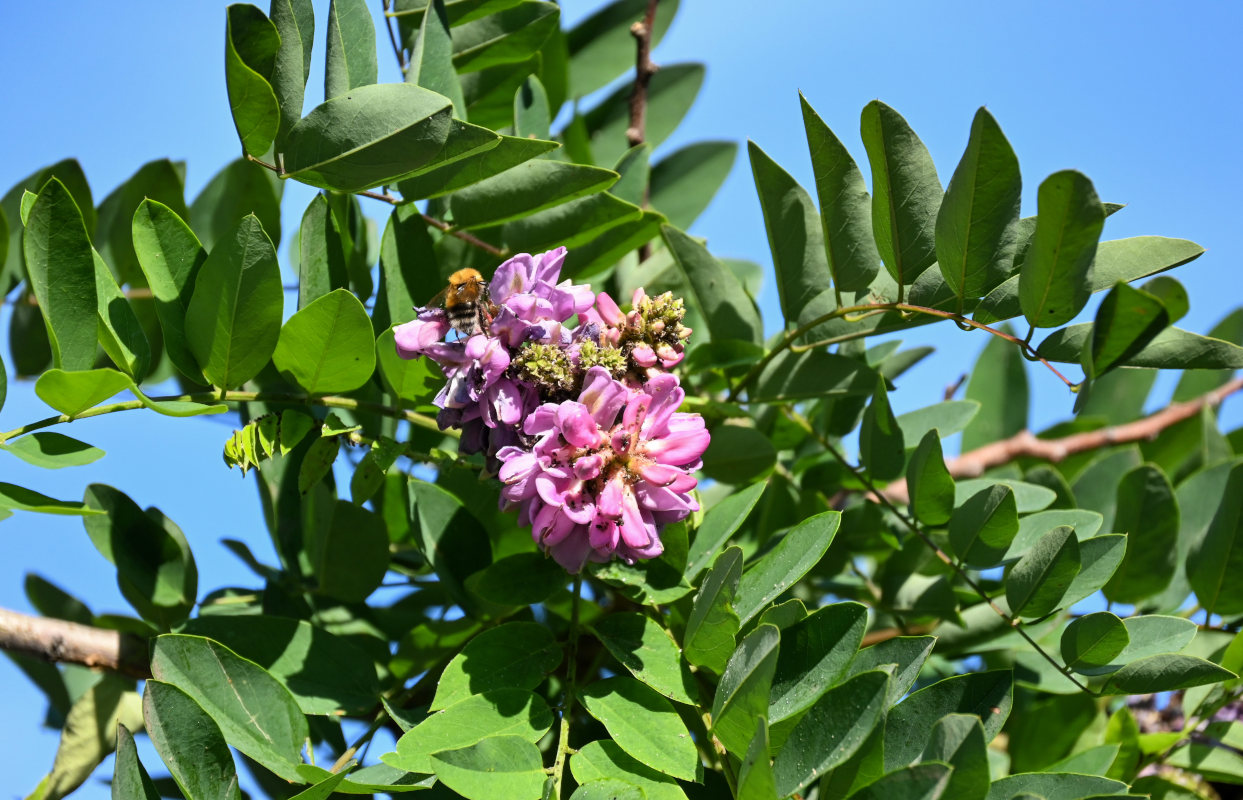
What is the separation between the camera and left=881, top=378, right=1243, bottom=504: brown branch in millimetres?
2076

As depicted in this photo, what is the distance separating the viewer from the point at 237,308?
117cm

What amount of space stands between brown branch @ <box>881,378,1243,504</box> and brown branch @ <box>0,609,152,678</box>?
4.79 feet

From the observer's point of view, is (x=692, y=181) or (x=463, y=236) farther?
(x=692, y=181)

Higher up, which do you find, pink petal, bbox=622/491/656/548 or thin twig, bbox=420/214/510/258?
thin twig, bbox=420/214/510/258

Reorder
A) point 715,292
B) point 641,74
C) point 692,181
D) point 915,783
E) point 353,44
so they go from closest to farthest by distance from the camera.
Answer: point 915,783, point 353,44, point 715,292, point 641,74, point 692,181

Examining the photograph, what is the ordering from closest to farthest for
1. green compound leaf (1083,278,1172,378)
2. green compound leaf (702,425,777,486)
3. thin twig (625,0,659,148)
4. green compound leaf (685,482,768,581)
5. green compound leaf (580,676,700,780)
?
green compound leaf (1083,278,1172,378) < green compound leaf (580,676,700,780) < green compound leaf (685,482,768,581) < green compound leaf (702,425,777,486) < thin twig (625,0,659,148)

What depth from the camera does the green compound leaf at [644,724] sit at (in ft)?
3.46

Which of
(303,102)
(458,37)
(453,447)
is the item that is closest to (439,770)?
(453,447)

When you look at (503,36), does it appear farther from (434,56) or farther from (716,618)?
(716,618)

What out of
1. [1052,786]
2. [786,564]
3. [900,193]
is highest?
[900,193]

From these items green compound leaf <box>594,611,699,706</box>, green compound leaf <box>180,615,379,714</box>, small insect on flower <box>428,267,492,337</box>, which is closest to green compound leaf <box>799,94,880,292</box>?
small insect on flower <box>428,267,492,337</box>

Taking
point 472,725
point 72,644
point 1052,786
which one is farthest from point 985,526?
point 72,644

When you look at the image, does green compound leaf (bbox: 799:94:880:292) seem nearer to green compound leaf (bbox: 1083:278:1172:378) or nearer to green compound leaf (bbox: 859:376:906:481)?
green compound leaf (bbox: 859:376:906:481)

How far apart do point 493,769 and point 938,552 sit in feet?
2.57
